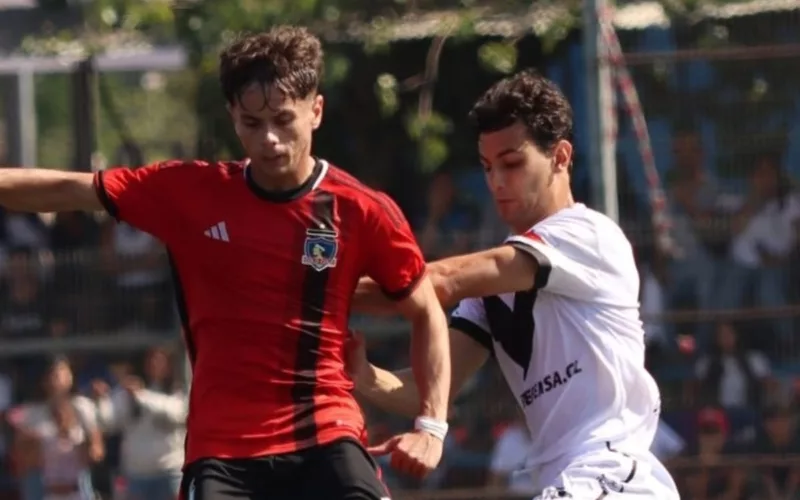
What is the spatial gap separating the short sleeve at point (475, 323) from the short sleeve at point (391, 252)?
1.13 feet

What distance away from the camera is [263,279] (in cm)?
522

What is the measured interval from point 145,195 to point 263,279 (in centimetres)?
39

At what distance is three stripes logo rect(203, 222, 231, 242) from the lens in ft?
17.2

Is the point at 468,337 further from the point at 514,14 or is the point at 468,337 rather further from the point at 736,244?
the point at 514,14

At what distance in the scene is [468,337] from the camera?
18.6 feet

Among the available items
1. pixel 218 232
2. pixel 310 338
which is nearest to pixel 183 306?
pixel 218 232

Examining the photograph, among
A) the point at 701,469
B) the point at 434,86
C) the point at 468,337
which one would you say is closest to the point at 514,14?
the point at 434,86

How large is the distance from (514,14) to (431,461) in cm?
517

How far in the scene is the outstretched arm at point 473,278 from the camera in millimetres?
5273

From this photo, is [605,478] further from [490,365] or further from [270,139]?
[490,365]

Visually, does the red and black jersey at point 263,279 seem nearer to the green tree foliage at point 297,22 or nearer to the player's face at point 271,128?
the player's face at point 271,128

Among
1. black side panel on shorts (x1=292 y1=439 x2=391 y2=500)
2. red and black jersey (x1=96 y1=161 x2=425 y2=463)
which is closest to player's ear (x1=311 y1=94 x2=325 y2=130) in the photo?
red and black jersey (x1=96 y1=161 x2=425 y2=463)

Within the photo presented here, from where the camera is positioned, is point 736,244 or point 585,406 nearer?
point 585,406

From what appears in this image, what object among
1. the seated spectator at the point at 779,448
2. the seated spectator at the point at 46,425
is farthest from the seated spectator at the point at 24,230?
the seated spectator at the point at 779,448
